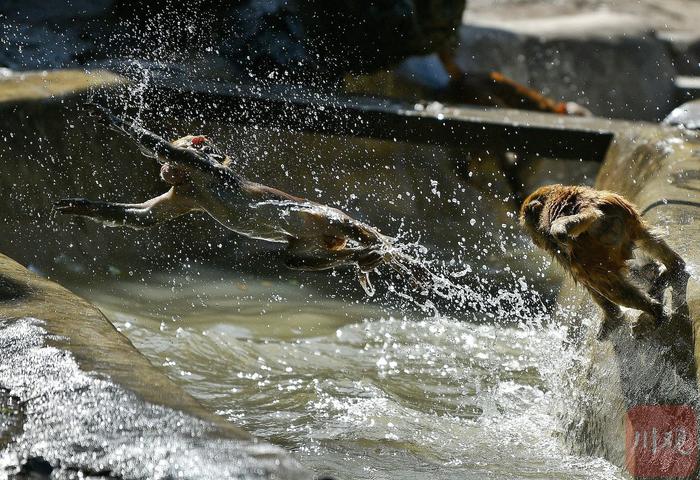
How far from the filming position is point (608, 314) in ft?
13.7

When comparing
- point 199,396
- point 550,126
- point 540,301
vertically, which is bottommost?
point 199,396

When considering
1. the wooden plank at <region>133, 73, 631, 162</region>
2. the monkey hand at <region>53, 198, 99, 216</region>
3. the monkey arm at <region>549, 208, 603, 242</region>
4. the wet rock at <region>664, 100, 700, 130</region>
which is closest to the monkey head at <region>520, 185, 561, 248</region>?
the monkey arm at <region>549, 208, 603, 242</region>

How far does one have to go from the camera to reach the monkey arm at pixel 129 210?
169 inches

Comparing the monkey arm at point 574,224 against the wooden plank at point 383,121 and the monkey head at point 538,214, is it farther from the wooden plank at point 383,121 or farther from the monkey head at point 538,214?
the wooden plank at point 383,121

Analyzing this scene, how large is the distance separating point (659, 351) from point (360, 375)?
2063 millimetres

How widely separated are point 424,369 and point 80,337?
2738 mm

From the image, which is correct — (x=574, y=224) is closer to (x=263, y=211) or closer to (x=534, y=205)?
(x=534, y=205)

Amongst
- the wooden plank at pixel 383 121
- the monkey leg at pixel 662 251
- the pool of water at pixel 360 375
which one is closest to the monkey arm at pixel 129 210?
the pool of water at pixel 360 375

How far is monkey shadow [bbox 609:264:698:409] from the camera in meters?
3.67

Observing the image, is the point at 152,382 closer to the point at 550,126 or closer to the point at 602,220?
the point at 602,220

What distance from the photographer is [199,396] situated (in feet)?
16.3

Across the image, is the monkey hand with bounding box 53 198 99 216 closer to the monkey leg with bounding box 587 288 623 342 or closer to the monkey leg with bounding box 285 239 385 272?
the monkey leg with bounding box 285 239 385 272

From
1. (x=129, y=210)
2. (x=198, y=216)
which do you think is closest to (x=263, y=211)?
(x=129, y=210)

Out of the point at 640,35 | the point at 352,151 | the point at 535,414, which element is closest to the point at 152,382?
the point at 535,414
